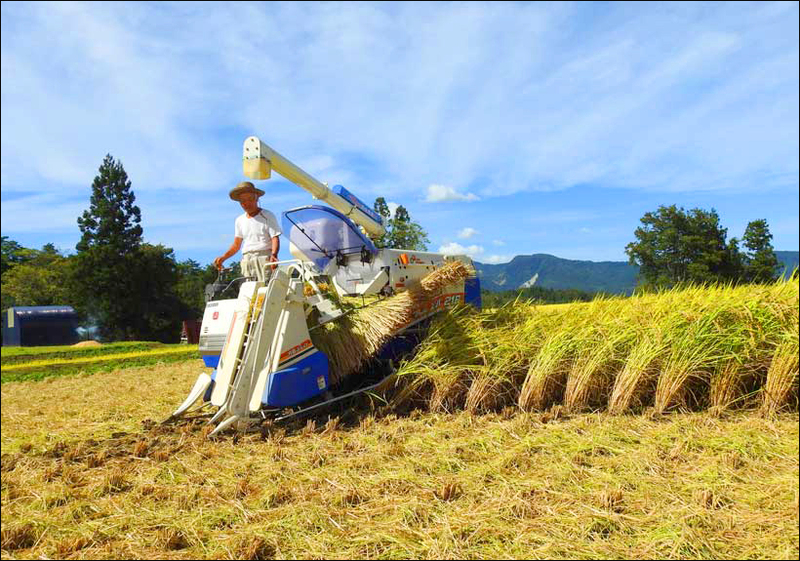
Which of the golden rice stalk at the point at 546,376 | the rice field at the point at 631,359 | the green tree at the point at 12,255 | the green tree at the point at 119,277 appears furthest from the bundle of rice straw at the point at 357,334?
the green tree at the point at 12,255

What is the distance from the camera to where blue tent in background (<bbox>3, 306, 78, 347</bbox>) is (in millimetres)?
3340

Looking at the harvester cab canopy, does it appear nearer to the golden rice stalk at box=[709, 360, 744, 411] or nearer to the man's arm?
the man's arm

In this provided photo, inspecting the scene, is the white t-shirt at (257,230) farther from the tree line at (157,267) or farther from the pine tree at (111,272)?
the pine tree at (111,272)

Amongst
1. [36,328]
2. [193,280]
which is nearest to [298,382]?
[36,328]

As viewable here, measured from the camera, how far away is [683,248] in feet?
68.9

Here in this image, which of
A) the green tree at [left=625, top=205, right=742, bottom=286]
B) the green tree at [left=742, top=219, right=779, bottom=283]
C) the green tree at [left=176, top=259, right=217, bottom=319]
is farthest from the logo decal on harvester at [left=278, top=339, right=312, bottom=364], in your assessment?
the green tree at [left=176, top=259, right=217, bottom=319]

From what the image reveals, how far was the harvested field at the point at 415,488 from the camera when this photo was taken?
8.04 feet

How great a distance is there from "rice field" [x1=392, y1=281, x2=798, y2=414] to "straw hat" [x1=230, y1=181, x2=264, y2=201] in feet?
7.93

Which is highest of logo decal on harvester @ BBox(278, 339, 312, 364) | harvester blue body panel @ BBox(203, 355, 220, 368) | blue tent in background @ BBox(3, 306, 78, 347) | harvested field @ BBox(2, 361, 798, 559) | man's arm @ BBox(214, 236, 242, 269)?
man's arm @ BBox(214, 236, 242, 269)

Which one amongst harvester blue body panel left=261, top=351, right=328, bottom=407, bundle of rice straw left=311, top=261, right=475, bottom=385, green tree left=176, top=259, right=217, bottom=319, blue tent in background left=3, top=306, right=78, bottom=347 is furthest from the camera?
green tree left=176, top=259, right=217, bottom=319

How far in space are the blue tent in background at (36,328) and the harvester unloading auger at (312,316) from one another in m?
1.28

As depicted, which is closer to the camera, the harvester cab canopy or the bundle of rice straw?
the bundle of rice straw

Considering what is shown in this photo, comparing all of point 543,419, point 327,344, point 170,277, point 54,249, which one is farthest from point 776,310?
point 54,249

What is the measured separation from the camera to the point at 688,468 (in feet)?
10.9
